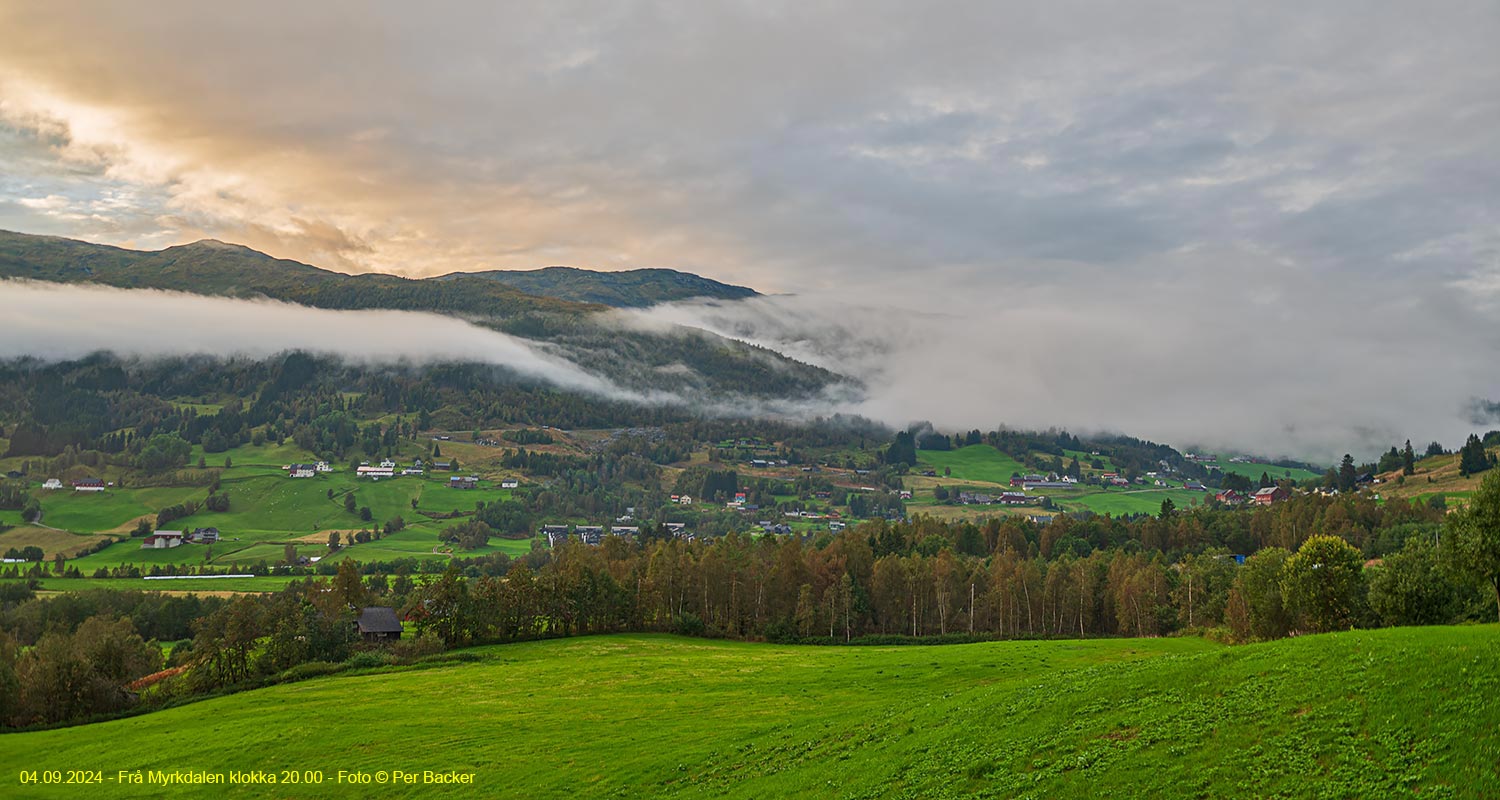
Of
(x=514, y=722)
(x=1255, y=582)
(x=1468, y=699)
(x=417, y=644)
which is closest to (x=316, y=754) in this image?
(x=514, y=722)

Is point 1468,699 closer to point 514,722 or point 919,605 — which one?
point 514,722

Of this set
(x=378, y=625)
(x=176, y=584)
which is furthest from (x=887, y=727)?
(x=176, y=584)

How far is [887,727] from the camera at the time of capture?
38.2m

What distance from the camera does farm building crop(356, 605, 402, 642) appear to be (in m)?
101

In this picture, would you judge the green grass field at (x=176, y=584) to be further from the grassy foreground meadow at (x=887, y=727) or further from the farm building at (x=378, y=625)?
the grassy foreground meadow at (x=887, y=727)

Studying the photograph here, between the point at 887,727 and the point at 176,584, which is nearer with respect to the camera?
the point at 887,727

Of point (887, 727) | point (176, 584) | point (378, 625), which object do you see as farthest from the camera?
point (176, 584)

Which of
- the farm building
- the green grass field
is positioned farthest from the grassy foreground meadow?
the green grass field

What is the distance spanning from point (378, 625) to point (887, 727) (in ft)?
274

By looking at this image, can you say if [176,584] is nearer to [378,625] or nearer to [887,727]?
[378,625]

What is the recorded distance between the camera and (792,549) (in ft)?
395

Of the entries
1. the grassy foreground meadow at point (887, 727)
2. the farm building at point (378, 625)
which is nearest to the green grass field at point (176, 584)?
the farm building at point (378, 625)

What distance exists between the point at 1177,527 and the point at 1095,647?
107m

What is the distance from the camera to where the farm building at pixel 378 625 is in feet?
332
